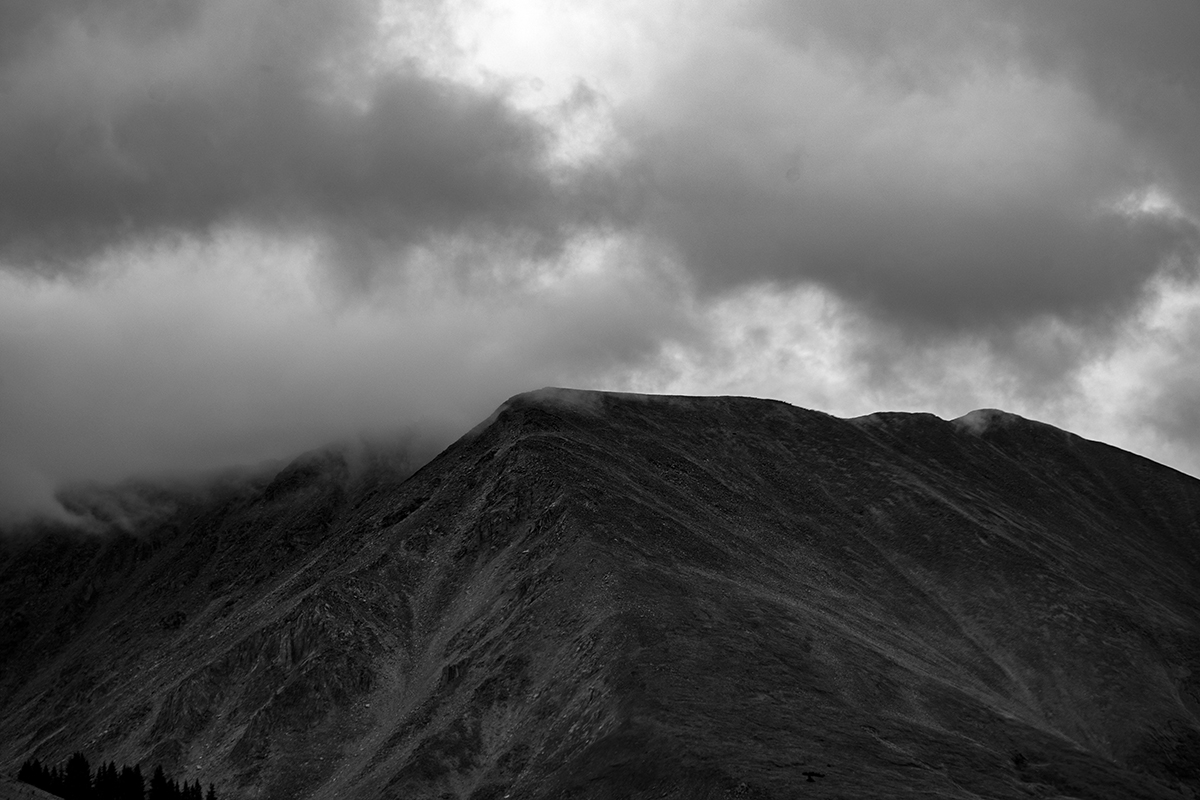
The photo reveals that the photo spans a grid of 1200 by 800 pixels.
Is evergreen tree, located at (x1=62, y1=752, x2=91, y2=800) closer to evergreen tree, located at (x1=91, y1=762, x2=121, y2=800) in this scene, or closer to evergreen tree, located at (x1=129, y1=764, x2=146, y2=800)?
evergreen tree, located at (x1=91, y1=762, x2=121, y2=800)

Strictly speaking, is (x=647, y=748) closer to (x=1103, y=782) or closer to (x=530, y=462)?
(x=1103, y=782)

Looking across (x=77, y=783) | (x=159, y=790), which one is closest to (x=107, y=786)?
(x=77, y=783)

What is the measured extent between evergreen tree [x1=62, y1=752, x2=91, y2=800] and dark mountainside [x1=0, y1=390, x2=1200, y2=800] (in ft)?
57.5

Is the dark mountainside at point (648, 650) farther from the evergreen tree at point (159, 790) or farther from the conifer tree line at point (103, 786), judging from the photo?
the evergreen tree at point (159, 790)

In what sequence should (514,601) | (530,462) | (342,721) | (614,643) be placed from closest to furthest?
(614,643)
(342,721)
(514,601)
(530,462)

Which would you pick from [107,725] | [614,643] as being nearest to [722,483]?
[614,643]

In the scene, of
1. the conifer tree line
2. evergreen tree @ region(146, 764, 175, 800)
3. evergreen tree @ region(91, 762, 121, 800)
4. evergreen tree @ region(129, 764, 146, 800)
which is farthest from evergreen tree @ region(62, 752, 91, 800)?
evergreen tree @ region(146, 764, 175, 800)

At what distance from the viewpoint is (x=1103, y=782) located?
4257 inches

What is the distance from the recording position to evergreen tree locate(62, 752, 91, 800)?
9862 centimetres

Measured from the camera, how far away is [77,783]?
100750 mm

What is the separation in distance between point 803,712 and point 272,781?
184ft

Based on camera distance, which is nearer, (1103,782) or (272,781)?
(1103,782)

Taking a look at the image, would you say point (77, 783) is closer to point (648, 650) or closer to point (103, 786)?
point (103, 786)

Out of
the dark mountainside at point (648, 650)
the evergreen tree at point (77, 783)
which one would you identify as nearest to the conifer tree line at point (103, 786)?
the evergreen tree at point (77, 783)
